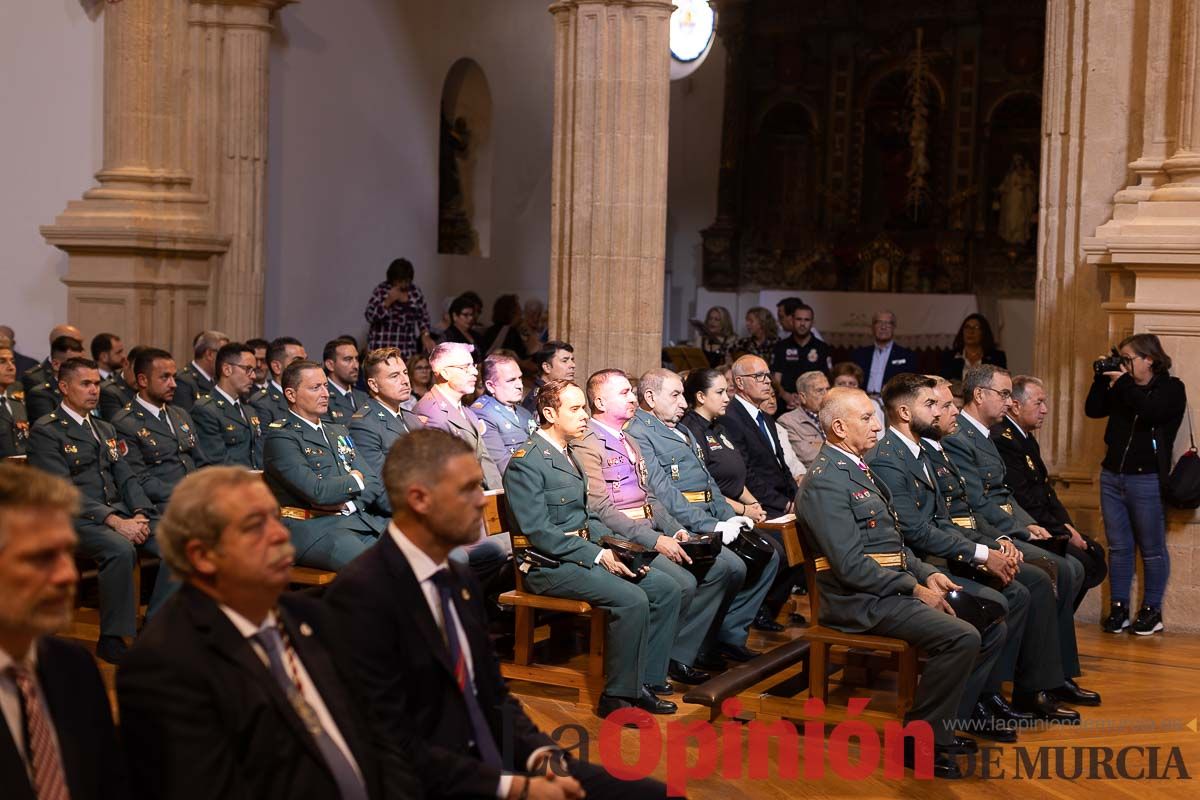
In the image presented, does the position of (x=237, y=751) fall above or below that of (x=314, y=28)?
below

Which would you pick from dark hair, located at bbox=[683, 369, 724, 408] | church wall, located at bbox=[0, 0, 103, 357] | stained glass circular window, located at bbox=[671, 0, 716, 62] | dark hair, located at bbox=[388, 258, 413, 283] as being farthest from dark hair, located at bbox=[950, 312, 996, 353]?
stained glass circular window, located at bbox=[671, 0, 716, 62]

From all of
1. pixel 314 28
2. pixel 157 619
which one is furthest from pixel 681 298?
pixel 157 619

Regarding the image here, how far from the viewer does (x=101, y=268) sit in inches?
406

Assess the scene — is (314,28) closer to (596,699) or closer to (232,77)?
(232,77)

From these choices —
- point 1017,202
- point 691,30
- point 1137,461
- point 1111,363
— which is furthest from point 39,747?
point 691,30

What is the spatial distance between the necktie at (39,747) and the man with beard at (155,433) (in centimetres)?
436

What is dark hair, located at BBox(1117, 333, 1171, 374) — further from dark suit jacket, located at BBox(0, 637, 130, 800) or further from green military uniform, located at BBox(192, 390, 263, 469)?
dark suit jacket, located at BBox(0, 637, 130, 800)

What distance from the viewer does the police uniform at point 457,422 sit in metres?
6.54

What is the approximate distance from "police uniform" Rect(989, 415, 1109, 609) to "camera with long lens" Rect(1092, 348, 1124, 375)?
26.1 inches

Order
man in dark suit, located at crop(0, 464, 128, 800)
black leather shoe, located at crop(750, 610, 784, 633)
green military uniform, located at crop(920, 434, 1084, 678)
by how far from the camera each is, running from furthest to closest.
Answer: black leather shoe, located at crop(750, 610, 784, 633) → green military uniform, located at crop(920, 434, 1084, 678) → man in dark suit, located at crop(0, 464, 128, 800)

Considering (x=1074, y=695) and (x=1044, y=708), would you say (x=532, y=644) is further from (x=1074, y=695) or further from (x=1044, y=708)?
(x=1074, y=695)

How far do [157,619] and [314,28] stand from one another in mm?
9830

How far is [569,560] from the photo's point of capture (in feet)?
18.0

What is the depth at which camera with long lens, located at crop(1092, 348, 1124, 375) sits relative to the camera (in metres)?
7.05
